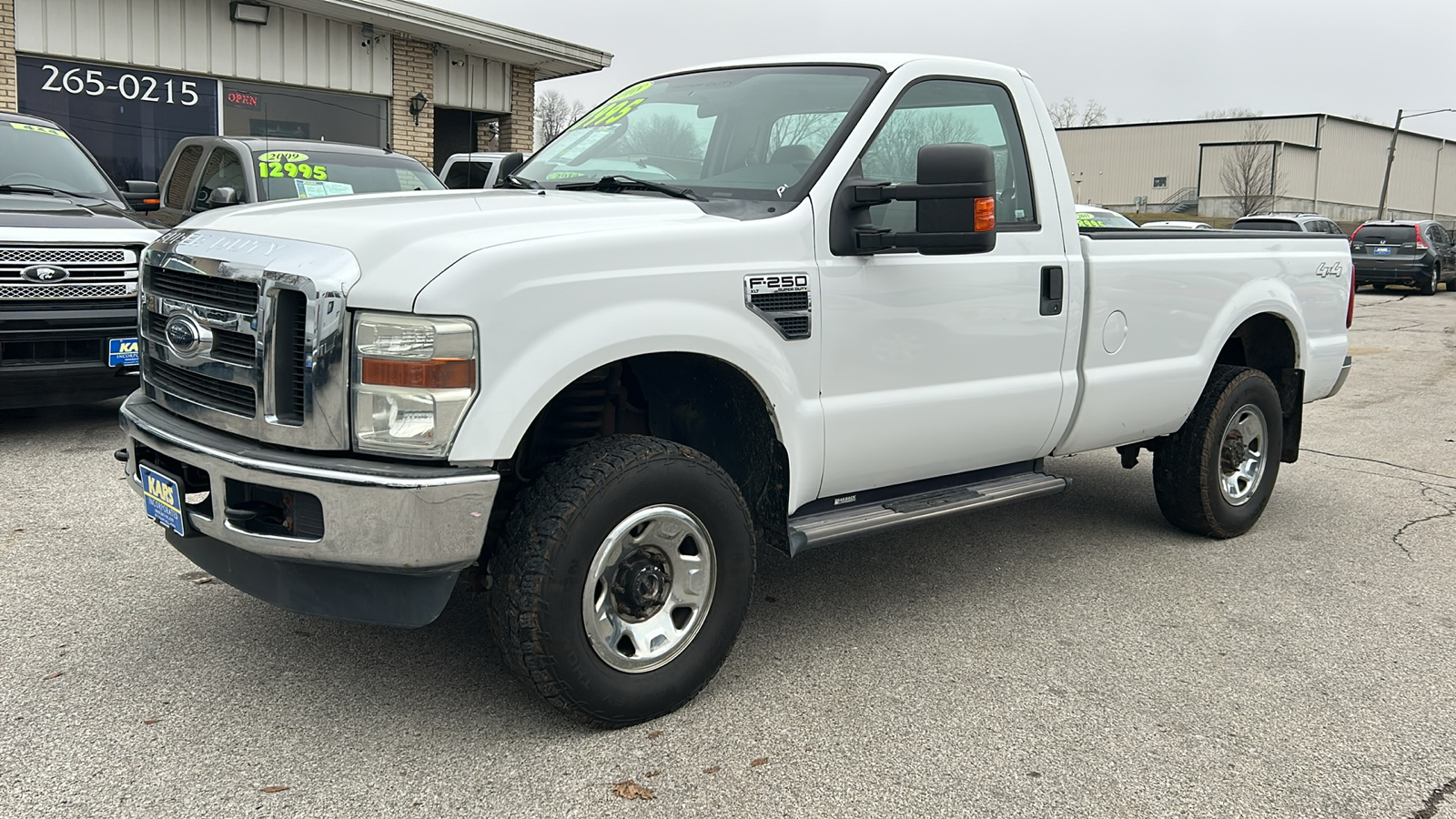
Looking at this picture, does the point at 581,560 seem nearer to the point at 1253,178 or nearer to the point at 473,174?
the point at 473,174

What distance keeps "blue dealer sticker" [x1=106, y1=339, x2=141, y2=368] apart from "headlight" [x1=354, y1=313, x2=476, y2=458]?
4.37 m

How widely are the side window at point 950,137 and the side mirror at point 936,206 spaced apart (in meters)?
0.18

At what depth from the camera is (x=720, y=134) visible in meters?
4.18

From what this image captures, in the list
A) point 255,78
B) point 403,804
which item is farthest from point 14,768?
point 255,78

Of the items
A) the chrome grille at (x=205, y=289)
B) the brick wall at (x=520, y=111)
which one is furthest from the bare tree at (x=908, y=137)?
the brick wall at (x=520, y=111)

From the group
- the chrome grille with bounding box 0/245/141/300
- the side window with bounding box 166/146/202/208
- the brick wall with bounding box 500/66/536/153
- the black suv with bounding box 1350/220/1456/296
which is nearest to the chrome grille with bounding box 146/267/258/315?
the chrome grille with bounding box 0/245/141/300

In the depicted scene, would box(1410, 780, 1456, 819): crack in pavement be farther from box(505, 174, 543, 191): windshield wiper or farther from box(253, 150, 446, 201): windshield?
box(253, 150, 446, 201): windshield

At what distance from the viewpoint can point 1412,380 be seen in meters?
11.6

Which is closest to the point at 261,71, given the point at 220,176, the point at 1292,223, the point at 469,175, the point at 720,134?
the point at 220,176

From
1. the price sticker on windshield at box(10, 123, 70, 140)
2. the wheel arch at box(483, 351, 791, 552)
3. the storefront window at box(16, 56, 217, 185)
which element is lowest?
the wheel arch at box(483, 351, 791, 552)

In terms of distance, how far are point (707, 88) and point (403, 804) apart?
109 inches

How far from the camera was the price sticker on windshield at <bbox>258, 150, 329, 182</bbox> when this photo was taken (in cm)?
872

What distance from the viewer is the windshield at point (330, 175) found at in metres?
8.70

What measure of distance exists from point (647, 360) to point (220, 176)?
6895mm
